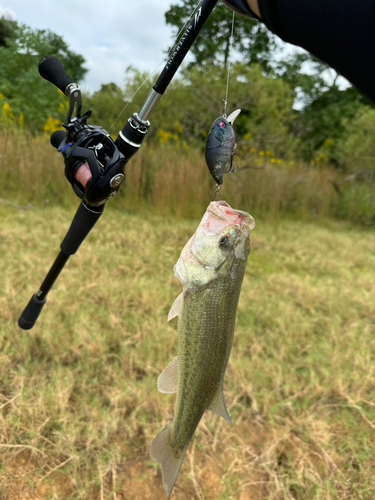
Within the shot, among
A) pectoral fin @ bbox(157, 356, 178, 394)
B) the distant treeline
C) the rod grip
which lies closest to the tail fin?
pectoral fin @ bbox(157, 356, 178, 394)

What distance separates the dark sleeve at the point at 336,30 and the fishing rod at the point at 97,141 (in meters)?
0.40

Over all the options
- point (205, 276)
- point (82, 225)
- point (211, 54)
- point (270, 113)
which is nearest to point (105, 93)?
point (270, 113)

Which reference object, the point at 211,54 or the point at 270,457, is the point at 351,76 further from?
the point at 211,54

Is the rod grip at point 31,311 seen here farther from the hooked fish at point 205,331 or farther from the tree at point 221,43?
the tree at point 221,43

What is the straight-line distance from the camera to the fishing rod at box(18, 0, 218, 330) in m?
1.03

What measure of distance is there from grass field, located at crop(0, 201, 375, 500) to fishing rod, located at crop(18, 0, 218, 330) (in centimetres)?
125

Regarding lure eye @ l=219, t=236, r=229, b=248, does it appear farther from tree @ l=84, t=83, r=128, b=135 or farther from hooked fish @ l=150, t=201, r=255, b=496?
tree @ l=84, t=83, r=128, b=135

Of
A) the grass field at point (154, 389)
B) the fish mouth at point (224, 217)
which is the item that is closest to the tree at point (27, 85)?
the grass field at point (154, 389)

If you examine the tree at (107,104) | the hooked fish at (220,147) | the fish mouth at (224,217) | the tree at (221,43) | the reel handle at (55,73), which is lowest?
the fish mouth at (224,217)

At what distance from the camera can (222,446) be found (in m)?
1.87

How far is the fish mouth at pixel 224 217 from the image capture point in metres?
0.99

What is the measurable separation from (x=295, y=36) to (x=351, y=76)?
0.15 meters

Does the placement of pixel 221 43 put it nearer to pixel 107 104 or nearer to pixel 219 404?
pixel 107 104

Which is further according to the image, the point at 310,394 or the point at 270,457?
the point at 310,394
